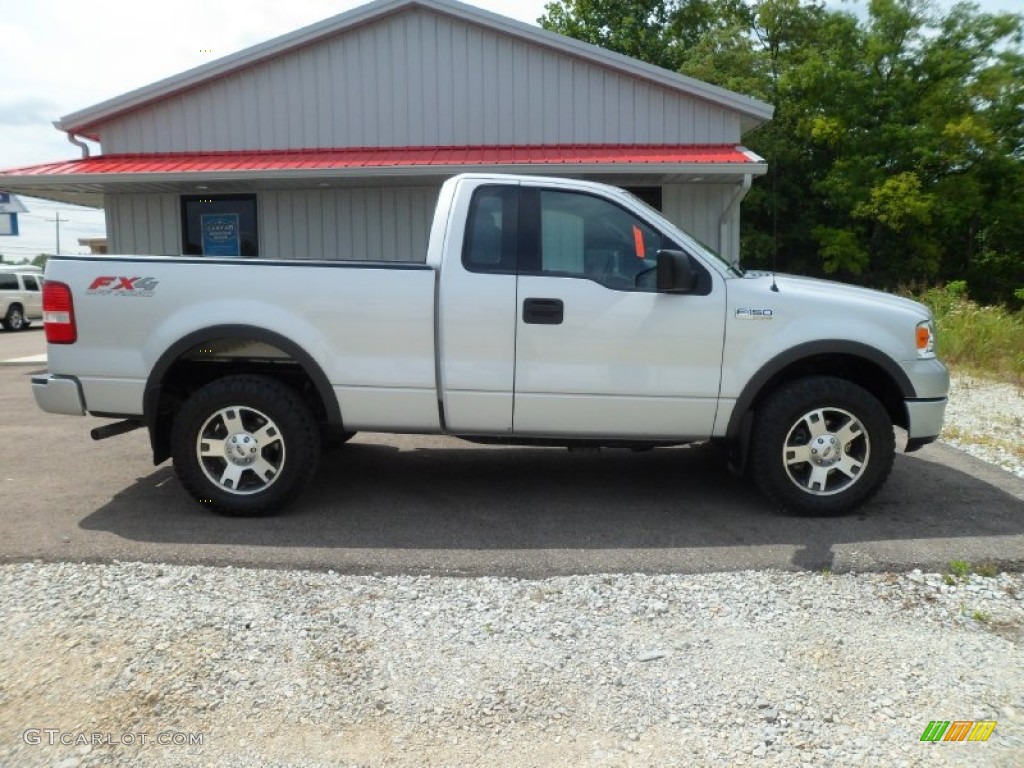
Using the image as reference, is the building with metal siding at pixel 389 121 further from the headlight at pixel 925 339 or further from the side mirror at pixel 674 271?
the side mirror at pixel 674 271

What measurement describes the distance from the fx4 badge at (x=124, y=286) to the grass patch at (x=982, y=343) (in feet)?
33.2

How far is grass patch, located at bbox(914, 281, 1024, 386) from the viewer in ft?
37.8

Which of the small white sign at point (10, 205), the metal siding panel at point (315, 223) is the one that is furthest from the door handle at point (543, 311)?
the small white sign at point (10, 205)

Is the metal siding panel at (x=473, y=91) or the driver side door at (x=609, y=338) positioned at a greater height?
the metal siding panel at (x=473, y=91)

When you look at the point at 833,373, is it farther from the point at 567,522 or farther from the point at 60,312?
the point at 60,312

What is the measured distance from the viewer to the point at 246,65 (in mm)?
13328

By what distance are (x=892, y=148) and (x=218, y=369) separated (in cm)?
2812

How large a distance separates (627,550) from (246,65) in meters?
11.4

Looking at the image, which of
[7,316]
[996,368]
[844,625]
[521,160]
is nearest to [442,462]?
[844,625]

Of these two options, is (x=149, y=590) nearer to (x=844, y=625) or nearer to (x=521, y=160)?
(x=844, y=625)

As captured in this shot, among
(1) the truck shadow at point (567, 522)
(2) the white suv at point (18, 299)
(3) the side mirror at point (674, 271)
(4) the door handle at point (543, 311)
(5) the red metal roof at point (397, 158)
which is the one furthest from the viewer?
(2) the white suv at point (18, 299)

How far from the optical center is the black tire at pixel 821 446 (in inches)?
200

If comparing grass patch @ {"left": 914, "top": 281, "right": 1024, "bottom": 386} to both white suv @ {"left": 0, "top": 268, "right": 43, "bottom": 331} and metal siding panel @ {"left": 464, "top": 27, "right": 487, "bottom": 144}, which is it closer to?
metal siding panel @ {"left": 464, "top": 27, "right": 487, "bottom": 144}

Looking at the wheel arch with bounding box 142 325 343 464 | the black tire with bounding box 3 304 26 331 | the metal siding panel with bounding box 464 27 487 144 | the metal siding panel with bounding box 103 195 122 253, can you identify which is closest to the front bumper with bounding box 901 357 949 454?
the wheel arch with bounding box 142 325 343 464
